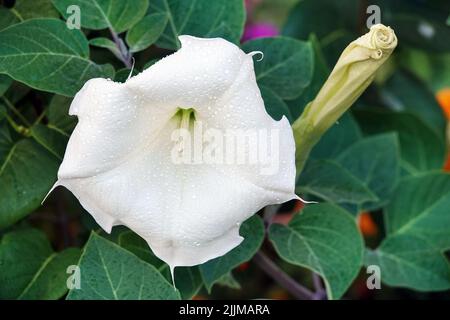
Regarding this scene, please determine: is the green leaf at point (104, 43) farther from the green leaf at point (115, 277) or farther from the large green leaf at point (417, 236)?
the large green leaf at point (417, 236)

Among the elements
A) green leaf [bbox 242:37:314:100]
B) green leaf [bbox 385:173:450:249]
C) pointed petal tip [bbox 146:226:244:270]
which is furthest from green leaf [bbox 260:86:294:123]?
green leaf [bbox 385:173:450:249]

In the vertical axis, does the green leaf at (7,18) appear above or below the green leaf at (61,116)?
above

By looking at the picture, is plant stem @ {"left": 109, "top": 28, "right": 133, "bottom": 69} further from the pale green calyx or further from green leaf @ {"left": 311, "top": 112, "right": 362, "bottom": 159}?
green leaf @ {"left": 311, "top": 112, "right": 362, "bottom": 159}

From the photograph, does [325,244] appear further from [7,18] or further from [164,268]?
[7,18]

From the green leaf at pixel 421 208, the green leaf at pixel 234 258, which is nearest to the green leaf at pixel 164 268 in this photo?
the green leaf at pixel 234 258

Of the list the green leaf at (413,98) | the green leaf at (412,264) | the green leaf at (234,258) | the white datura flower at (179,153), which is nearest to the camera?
the white datura flower at (179,153)

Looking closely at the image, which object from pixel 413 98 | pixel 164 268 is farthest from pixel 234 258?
pixel 413 98

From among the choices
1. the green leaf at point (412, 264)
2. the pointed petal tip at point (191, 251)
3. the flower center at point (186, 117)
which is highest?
the flower center at point (186, 117)
